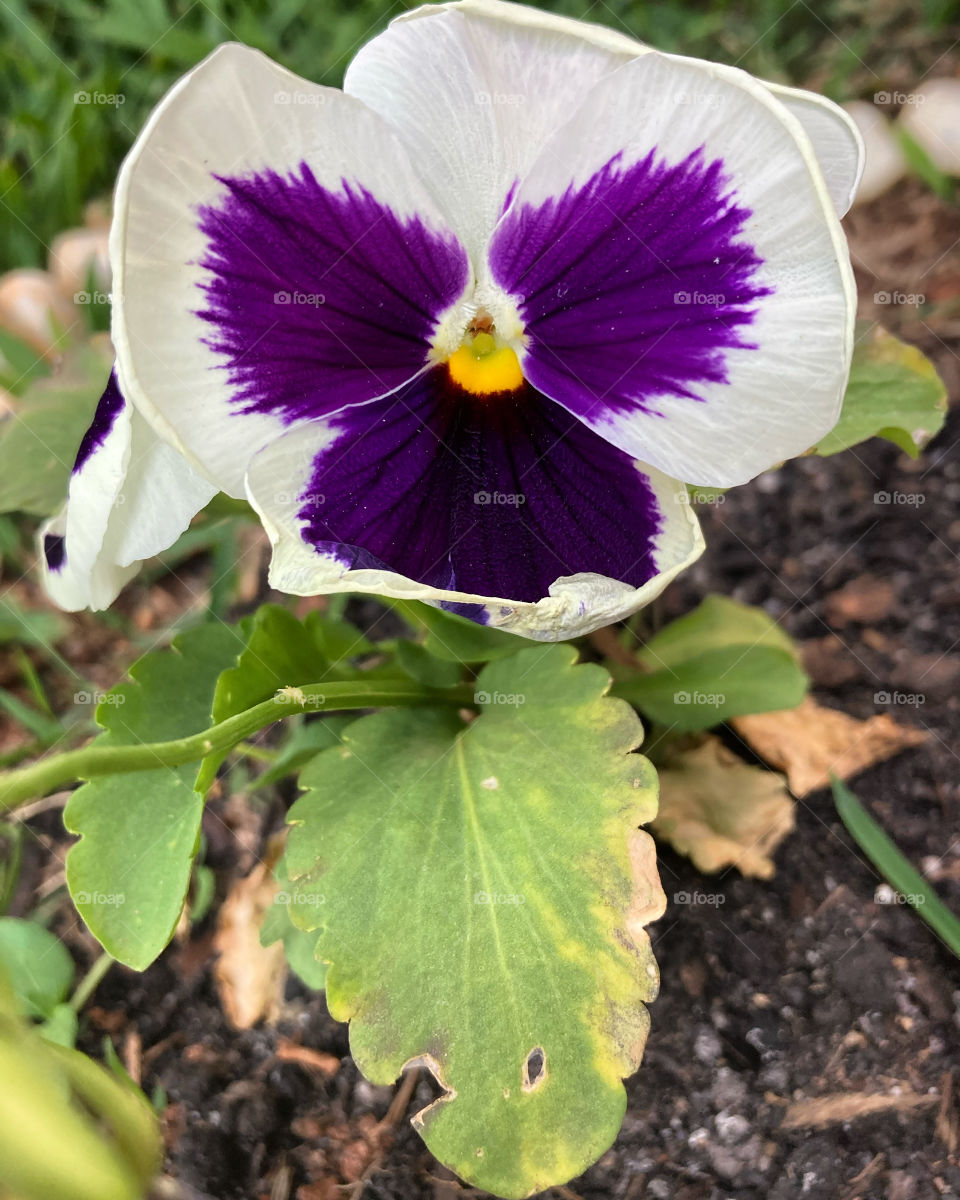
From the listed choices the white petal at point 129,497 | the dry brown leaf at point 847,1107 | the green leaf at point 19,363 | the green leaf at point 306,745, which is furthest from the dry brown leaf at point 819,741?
the green leaf at point 19,363

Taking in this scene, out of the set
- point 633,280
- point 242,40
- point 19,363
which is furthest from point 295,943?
point 242,40

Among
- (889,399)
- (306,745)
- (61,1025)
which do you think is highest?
(889,399)

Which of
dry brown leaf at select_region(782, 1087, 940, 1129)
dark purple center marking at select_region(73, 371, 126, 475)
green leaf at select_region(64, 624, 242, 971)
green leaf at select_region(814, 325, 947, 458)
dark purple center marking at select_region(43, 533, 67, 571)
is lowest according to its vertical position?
dry brown leaf at select_region(782, 1087, 940, 1129)

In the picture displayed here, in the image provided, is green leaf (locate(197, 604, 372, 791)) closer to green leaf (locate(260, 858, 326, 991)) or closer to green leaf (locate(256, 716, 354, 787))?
green leaf (locate(256, 716, 354, 787))

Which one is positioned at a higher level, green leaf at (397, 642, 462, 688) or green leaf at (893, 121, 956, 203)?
green leaf at (397, 642, 462, 688)

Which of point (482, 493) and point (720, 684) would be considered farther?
point (720, 684)

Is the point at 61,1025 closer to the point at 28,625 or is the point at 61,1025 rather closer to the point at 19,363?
the point at 28,625

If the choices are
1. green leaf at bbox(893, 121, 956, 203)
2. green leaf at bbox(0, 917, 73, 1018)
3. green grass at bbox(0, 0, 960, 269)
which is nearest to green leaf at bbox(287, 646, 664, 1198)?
green leaf at bbox(0, 917, 73, 1018)
